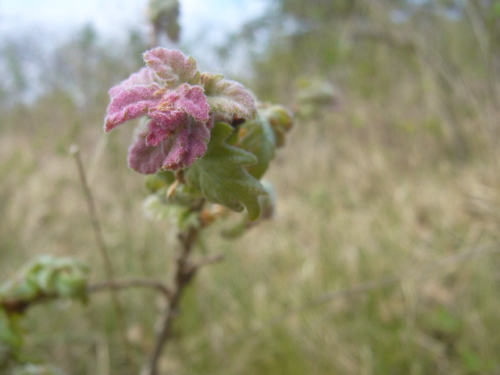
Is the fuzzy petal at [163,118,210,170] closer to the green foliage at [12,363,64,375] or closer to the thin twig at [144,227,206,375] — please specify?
the thin twig at [144,227,206,375]

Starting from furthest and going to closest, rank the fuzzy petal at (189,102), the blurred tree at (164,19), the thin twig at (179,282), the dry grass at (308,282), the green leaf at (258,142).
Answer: the dry grass at (308,282) < the blurred tree at (164,19) < the thin twig at (179,282) < the green leaf at (258,142) < the fuzzy petal at (189,102)

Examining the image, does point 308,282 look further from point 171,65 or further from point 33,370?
point 171,65

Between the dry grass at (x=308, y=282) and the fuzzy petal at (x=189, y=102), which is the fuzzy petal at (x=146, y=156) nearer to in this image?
the fuzzy petal at (x=189, y=102)

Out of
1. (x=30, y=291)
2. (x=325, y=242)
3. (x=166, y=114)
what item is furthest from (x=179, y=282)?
(x=325, y=242)

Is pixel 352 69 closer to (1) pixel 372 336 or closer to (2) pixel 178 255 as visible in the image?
(1) pixel 372 336

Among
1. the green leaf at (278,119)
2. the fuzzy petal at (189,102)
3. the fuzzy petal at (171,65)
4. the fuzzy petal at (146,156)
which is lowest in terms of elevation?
the green leaf at (278,119)

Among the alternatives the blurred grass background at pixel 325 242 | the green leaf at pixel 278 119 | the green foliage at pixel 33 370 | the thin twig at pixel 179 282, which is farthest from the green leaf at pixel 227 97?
the green foliage at pixel 33 370

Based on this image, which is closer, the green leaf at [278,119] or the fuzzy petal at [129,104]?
the fuzzy petal at [129,104]

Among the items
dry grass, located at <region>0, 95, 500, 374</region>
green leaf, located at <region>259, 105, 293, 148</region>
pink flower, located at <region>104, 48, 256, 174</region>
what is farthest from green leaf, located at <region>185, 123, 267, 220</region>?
dry grass, located at <region>0, 95, 500, 374</region>

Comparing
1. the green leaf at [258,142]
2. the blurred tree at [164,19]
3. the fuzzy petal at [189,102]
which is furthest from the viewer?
the blurred tree at [164,19]
